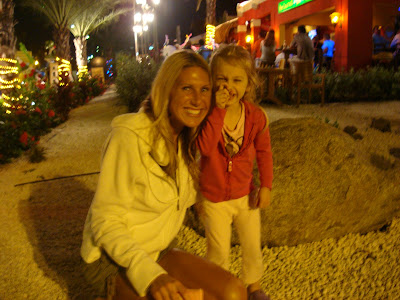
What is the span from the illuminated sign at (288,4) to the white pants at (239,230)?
14.9 m

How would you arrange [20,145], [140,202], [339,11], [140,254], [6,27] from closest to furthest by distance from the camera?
[140,254], [140,202], [20,145], [6,27], [339,11]

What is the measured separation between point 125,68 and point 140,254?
35.9ft

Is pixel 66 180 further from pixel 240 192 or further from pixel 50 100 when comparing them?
pixel 50 100

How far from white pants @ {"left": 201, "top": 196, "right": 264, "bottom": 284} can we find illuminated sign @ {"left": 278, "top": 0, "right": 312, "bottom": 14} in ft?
48.8

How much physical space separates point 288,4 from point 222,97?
16.1 metres

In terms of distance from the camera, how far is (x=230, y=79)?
2369 mm

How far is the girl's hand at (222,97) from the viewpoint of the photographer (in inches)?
91.4

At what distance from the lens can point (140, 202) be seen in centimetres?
186

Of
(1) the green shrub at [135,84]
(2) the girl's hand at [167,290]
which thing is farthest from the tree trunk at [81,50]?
(2) the girl's hand at [167,290]

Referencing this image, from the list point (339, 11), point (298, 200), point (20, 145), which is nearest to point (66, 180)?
point (20, 145)

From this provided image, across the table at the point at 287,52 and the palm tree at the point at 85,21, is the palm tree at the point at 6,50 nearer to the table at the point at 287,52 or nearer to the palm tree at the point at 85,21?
the table at the point at 287,52

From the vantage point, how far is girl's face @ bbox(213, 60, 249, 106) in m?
2.36

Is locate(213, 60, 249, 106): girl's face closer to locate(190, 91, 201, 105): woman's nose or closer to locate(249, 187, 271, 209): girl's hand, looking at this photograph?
locate(190, 91, 201, 105): woman's nose

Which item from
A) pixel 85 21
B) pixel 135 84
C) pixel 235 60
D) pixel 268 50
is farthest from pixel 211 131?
pixel 85 21
